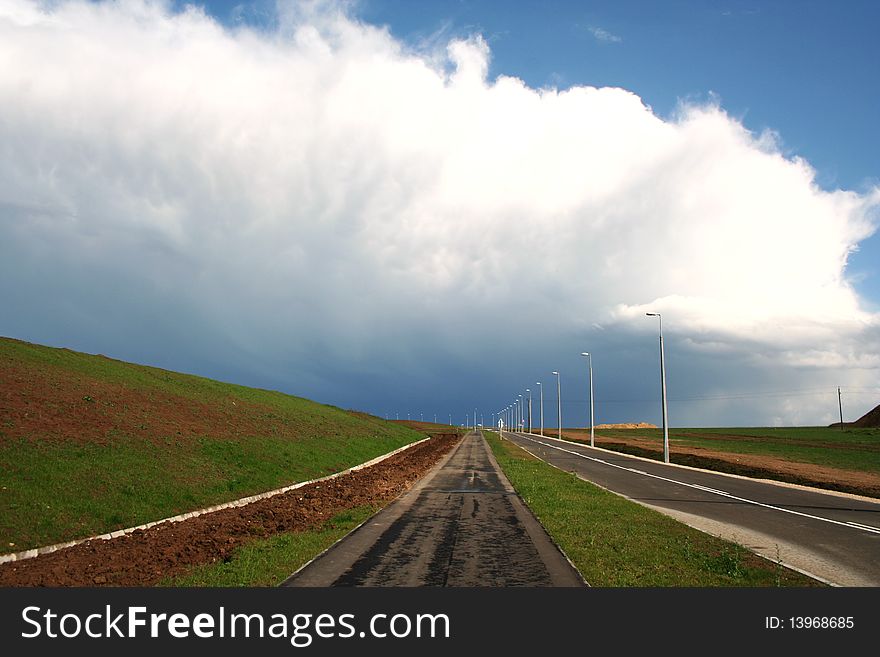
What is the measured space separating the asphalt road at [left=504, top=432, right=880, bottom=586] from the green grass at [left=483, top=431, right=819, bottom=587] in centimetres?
92

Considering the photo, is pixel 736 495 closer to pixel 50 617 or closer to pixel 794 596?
Result: pixel 794 596

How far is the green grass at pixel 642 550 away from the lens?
35.1 ft

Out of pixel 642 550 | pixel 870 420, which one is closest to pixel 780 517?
pixel 642 550

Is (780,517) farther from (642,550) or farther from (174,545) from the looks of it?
(174,545)

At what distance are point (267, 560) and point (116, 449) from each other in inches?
466

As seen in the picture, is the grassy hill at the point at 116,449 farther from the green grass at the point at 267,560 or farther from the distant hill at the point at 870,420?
the distant hill at the point at 870,420

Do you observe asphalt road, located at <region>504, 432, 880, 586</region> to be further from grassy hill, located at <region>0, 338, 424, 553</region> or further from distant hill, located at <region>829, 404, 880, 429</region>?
distant hill, located at <region>829, 404, 880, 429</region>

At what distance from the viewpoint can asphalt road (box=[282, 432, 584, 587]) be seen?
1066 cm

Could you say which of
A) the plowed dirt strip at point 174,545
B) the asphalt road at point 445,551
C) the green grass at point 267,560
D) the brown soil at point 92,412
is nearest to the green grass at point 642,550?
the asphalt road at point 445,551

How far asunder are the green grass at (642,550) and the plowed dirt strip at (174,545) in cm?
727

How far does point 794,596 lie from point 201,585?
9.73 meters

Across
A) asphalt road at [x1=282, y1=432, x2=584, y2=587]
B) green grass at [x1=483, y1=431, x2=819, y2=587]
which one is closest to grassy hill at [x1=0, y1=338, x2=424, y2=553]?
asphalt road at [x1=282, y1=432, x2=584, y2=587]

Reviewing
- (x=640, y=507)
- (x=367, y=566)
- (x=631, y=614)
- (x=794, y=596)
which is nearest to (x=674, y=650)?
(x=631, y=614)

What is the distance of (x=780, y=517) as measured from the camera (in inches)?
764
